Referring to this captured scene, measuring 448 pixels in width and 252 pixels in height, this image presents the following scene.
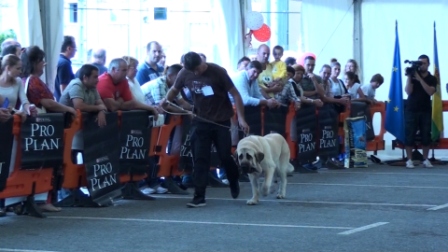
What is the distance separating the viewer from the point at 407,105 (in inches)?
727

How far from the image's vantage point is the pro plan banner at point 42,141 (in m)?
10.1

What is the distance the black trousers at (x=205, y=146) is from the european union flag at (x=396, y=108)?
26.6 feet

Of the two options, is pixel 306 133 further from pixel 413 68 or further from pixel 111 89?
pixel 111 89

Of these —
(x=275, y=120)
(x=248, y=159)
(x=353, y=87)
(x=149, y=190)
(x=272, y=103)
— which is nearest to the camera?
(x=248, y=159)

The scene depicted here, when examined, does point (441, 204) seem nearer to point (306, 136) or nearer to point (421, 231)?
point (421, 231)

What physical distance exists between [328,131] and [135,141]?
6.22 metres

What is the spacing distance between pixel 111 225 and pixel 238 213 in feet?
5.50

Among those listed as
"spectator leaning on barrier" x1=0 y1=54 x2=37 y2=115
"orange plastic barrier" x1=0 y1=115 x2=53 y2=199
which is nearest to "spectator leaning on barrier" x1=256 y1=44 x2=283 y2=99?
"orange plastic barrier" x1=0 y1=115 x2=53 y2=199

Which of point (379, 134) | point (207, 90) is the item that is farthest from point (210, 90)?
point (379, 134)

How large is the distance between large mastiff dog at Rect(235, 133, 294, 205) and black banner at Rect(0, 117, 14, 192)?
282 centimetres

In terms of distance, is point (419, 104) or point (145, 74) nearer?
point (145, 74)

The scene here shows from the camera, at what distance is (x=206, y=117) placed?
1142 centimetres

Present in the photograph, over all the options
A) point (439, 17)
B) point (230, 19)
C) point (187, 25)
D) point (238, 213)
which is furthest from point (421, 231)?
point (187, 25)

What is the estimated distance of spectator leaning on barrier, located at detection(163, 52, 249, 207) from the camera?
1138 centimetres
